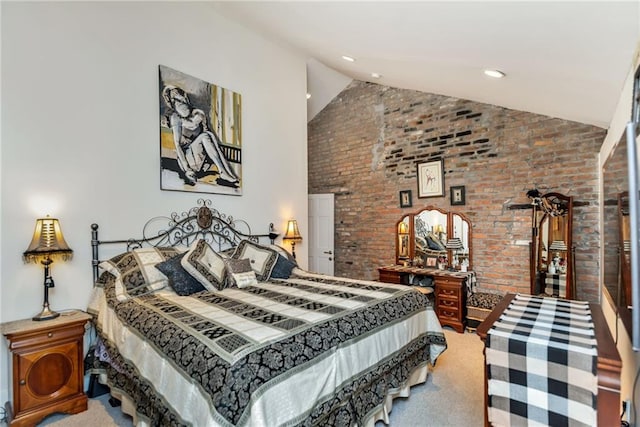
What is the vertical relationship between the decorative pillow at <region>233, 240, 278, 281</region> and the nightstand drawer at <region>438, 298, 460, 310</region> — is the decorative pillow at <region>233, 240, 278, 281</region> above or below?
above

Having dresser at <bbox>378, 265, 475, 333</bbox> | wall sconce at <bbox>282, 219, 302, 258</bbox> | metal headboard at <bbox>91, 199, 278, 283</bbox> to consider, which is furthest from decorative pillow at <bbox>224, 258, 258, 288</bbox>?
dresser at <bbox>378, 265, 475, 333</bbox>

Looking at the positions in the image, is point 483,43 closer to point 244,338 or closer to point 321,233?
point 244,338

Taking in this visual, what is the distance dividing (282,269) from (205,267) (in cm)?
91

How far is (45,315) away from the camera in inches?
95.5

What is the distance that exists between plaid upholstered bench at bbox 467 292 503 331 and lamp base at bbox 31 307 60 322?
4370mm

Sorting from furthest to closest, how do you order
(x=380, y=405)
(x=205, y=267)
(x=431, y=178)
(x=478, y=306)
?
(x=431, y=178), (x=478, y=306), (x=205, y=267), (x=380, y=405)

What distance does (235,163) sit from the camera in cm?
405

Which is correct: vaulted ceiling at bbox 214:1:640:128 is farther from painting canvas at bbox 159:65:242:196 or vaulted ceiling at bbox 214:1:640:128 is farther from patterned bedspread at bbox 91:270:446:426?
patterned bedspread at bbox 91:270:446:426

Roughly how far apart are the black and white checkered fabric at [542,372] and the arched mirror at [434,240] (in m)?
2.97

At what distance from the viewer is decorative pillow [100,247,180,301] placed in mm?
2643

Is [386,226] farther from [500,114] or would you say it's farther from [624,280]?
[624,280]

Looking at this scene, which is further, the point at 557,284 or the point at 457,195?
the point at 457,195

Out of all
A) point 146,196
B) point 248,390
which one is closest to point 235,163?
point 146,196

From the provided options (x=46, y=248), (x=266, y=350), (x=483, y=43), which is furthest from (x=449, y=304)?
(x=46, y=248)
